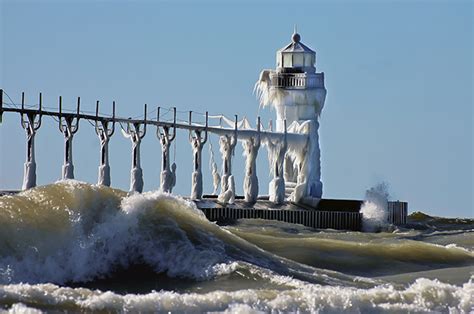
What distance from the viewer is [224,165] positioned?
304 feet

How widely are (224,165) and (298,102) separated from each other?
9122 millimetres

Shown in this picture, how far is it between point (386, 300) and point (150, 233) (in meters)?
7.86

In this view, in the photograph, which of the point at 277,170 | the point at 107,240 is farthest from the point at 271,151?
the point at 107,240

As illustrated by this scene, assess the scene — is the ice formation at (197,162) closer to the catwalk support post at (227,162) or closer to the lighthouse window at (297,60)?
the catwalk support post at (227,162)

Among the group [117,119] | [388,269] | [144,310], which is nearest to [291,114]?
[117,119]

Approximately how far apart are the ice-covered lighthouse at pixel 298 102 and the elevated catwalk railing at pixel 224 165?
2.65ft

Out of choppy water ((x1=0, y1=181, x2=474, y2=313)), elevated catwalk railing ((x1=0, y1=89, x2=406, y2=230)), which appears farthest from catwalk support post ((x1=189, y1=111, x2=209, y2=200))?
choppy water ((x1=0, y1=181, x2=474, y2=313))

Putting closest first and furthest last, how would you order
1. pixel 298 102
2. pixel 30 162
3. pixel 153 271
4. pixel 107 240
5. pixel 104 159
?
pixel 153 271
pixel 107 240
pixel 30 162
pixel 104 159
pixel 298 102

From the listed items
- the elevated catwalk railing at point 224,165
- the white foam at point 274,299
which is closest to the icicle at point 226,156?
the elevated catwalk railing at point 224,165

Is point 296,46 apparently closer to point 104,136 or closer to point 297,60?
point 297,60

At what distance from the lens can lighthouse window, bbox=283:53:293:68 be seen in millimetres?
101125

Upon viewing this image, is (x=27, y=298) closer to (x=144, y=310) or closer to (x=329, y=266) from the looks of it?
(x=144, y=310)

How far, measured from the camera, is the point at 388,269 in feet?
185

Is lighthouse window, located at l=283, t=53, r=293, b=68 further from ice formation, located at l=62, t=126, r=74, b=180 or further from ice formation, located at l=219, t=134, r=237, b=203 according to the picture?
ice formation, located at l=62, t=126, r=74, b=180
